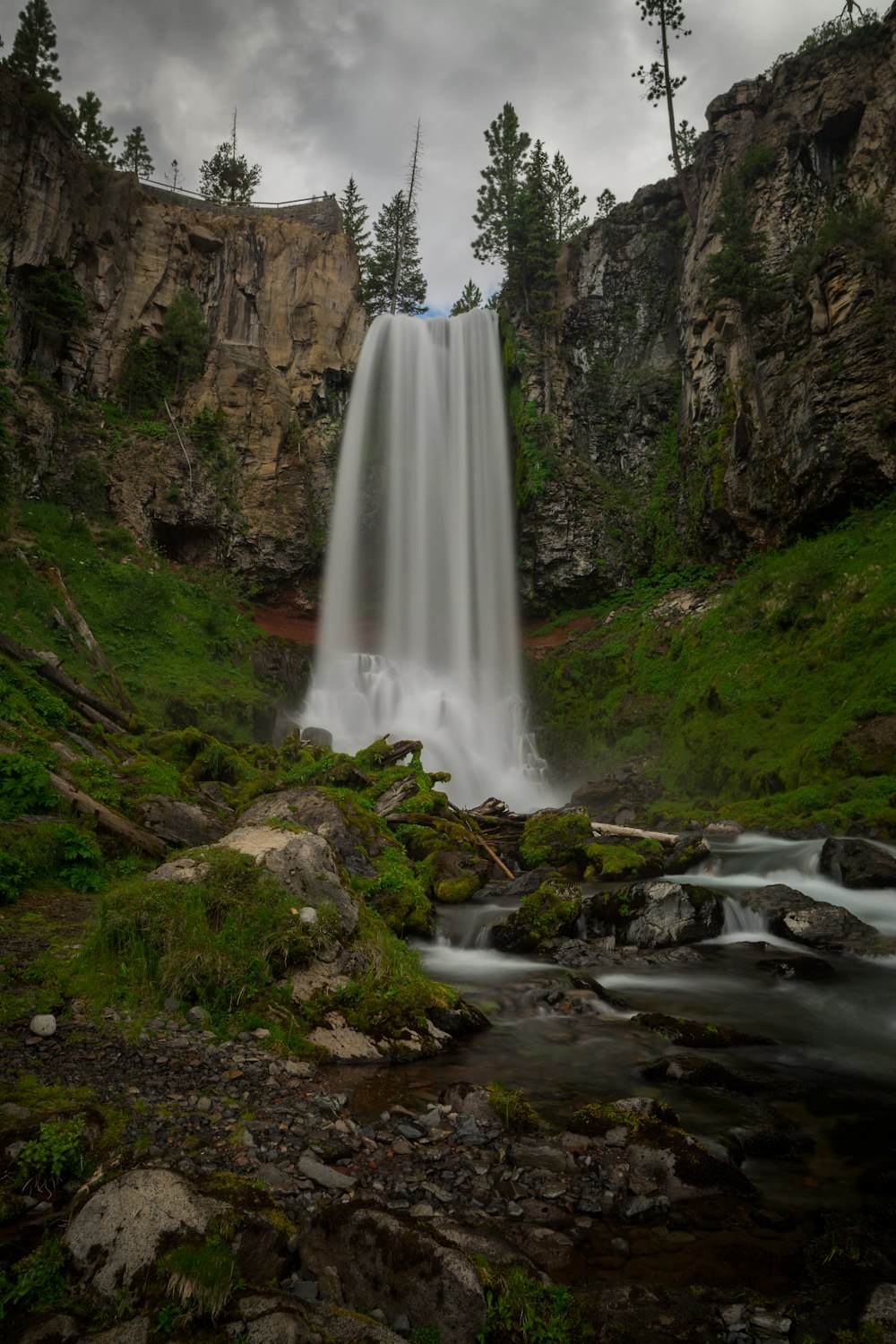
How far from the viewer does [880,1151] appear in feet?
15.2

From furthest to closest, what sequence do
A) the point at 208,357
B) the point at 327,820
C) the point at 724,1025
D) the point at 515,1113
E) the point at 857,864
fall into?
1. the point at 208,357
2. the point at 857,864
3. the point at 327,820
4. the point at 724,1025
5. the point at 515,1113

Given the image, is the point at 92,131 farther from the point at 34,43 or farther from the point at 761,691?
the point at 761,691

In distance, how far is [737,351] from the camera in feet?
Result: 91.7

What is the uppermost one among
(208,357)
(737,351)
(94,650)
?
(208,357)

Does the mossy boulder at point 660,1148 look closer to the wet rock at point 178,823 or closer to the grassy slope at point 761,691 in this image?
the wet rock at point 178,823

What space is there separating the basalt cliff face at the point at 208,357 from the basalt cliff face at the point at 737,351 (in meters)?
12.5

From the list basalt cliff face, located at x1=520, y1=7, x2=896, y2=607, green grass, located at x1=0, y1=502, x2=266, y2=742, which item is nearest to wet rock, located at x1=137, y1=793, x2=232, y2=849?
green grass, located at x1=0, y1=502, x2=266, y2=742

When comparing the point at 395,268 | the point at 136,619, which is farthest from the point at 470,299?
the point at 136,619

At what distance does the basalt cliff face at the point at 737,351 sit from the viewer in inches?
869

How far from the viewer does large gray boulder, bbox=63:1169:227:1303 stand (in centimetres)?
249

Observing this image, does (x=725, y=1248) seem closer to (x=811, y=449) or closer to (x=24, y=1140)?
(x=24, y=1140)

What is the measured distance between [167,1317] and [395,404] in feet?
136

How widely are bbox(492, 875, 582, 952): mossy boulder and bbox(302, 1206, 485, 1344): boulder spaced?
717 centimetres

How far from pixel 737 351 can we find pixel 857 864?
951 inches
